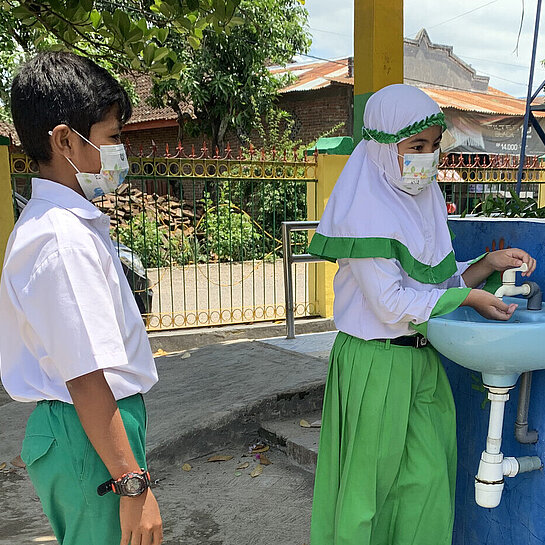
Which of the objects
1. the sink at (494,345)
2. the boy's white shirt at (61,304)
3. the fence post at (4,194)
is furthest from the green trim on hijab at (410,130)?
the fence post at (4,194)

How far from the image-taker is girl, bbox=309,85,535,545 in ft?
6.57

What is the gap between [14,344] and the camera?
4.57 feet

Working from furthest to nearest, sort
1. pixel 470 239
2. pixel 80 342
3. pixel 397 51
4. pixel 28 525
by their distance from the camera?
pixel 397 51
pixel 28 525
pixel 470 239
pixel 80 342

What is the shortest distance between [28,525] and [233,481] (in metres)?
1.03

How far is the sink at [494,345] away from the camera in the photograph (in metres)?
1.68

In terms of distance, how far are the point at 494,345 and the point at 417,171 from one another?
635 millimetres

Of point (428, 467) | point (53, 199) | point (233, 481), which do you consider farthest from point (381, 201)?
point (233, 481)

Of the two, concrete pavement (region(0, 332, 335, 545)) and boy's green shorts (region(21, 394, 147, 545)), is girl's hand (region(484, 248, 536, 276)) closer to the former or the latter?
boy's green shorts (region(21, 394, 147, 545))

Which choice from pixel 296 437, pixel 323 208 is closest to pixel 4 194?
pixel 323 208

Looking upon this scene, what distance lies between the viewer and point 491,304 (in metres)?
1.91

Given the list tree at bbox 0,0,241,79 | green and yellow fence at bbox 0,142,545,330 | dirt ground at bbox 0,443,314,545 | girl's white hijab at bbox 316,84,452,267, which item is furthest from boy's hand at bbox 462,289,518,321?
green and yellow fence at bbox 0,142,545,330

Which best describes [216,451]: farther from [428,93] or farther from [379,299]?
[428,93]

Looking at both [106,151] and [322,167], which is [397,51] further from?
[106,151]

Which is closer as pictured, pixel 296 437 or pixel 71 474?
pixel 71 474
